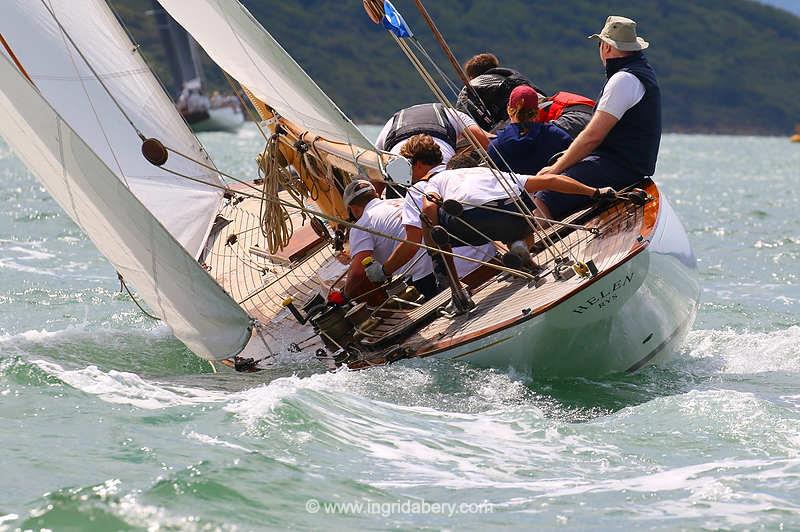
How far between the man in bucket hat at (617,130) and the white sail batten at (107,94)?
2711 millimetres

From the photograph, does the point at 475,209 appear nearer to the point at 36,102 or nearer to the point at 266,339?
the point at 266,339

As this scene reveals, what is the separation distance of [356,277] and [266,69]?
1.14 m

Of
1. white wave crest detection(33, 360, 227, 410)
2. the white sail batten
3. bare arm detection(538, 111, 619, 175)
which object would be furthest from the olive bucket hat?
the white sail batten

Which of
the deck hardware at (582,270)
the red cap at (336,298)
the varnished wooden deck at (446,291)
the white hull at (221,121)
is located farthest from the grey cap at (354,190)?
the white hull at (221,121)

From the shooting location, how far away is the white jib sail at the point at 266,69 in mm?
6355

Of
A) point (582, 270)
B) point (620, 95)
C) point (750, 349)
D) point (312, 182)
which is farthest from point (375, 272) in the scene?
point (750, 349)

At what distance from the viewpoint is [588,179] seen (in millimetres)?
6902

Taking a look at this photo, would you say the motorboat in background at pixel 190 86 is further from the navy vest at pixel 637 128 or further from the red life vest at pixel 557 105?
the navy vest at pixel 637 128

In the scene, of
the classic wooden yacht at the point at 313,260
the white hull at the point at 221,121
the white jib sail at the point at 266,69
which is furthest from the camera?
the white hull at the point at 221,121

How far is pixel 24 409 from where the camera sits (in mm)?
5363

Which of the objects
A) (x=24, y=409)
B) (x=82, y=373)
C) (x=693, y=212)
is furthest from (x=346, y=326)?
(x=693, y=212)

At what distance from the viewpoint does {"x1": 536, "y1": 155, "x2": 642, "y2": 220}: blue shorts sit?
6906 mm

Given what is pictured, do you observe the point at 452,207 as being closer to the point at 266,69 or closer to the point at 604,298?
the point at 604,298

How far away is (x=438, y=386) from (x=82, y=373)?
1613 mm
